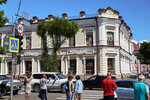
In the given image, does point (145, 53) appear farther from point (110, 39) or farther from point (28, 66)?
point (28, 66)

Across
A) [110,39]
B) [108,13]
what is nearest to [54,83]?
[110,39]

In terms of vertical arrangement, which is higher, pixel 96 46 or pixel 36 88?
pixel 96 46

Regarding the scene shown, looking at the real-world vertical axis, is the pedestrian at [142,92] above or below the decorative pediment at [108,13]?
below

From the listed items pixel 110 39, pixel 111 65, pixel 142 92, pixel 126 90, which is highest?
pixel 110 39

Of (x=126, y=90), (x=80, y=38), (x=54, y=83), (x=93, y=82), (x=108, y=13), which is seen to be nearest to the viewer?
(x=126, y=90)

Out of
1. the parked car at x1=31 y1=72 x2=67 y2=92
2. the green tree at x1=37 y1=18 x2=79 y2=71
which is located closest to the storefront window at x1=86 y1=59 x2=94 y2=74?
the green tree at x1=37 y1=18 x2=79 y2=71

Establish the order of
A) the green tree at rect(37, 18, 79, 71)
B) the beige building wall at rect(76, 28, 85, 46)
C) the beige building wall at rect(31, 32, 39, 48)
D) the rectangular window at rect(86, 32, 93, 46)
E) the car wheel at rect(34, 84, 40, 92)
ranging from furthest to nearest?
the beige building wall at rect(31, 32, 39, 48)
the beige building wall at rect(76, 28, 85, 46)
the rectangular window at rect(86, 32, 93, 46)
the green tree at rect(37, 18, 79, 71)
the car wheel at rect(34, 84, 40, 92)

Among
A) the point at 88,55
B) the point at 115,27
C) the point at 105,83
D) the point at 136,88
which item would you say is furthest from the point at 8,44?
the point at 115,27

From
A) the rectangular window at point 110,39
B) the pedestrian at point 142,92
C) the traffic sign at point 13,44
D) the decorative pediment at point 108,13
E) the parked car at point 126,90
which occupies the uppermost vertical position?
the decorative pediment at point 108,13

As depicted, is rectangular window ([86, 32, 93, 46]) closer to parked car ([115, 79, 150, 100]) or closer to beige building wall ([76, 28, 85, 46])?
beige building wall ([76, 28, 85, 46])

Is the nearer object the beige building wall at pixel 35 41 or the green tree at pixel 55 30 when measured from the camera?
the green tree at pixel 55 30

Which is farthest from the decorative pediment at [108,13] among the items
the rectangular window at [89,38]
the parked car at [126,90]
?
the parked car at [126,90]

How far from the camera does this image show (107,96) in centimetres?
841

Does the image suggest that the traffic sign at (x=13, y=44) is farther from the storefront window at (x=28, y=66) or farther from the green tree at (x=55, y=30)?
the storefront window at (x=28, y=66)
